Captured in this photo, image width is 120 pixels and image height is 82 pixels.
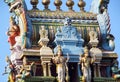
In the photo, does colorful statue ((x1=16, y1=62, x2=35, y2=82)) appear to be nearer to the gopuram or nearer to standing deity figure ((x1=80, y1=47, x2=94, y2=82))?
the gopuram

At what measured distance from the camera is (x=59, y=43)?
23.0 m

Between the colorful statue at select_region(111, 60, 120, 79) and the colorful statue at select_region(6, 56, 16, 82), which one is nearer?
the colorful statue at select_region(6, 56, 16, 82)

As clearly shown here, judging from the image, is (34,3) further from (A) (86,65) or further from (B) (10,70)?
(A) (86,65)

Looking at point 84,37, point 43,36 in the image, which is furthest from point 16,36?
point 84,37

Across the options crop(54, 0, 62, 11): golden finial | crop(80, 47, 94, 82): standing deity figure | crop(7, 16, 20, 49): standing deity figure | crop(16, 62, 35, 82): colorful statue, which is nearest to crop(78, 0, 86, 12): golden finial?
crop(54, 0, 62, 11): golden finial

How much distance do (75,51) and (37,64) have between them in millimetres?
1672

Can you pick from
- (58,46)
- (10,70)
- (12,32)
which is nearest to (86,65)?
(58,46)

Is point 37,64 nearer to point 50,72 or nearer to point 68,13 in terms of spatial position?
point 50,72

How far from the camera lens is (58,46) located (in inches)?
890

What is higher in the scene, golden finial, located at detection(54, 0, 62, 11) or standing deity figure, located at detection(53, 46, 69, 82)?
golden finial, located at detection(54, 0, 62, 11)

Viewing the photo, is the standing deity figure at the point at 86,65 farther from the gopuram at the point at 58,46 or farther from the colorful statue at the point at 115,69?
the colorful statue at the point at 115,69

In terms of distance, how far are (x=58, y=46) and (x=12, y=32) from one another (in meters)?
2.27

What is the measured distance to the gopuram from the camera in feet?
73.9

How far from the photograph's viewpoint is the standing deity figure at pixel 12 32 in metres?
23.6
